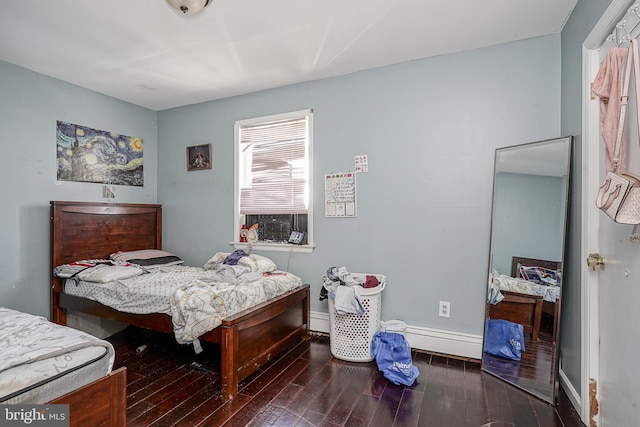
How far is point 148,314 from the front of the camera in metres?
2.44

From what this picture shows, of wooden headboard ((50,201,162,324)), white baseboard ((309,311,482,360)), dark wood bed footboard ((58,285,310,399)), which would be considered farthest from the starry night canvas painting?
white baseboard ((309,311,482,360))

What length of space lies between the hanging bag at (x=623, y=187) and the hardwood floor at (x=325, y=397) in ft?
4.07

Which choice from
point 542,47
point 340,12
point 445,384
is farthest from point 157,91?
point 445,384

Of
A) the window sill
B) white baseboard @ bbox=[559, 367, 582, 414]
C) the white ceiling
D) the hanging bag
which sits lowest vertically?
white baseboard @ bbox=[559, 367, 582, 414]

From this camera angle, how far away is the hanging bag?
125 centimetres

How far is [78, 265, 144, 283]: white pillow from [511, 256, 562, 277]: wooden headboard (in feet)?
10.1

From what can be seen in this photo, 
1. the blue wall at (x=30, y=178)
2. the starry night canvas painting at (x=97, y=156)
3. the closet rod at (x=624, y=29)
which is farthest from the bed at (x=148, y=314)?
the closet rod at (x=624, y=29)

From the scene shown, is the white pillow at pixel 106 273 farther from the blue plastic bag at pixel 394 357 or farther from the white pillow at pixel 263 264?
the blue plastic bag at pixel 394 357

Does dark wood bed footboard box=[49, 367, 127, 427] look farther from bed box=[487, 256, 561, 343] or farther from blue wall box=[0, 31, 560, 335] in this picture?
bed box=[487, 256, 561, 343]

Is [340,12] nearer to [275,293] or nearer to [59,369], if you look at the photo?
[275,293]

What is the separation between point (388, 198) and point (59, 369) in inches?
93.7

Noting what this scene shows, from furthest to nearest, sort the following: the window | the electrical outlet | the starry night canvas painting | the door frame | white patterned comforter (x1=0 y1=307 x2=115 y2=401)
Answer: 1. the window
2. the starry night canvas painting
3. the electrical outlet
4. the door frame
5. white patterned comforter (x1=0 y1=307 x2=115 y2=401)

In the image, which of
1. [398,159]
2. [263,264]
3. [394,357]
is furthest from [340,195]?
[394,357]

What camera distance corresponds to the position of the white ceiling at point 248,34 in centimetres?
204
